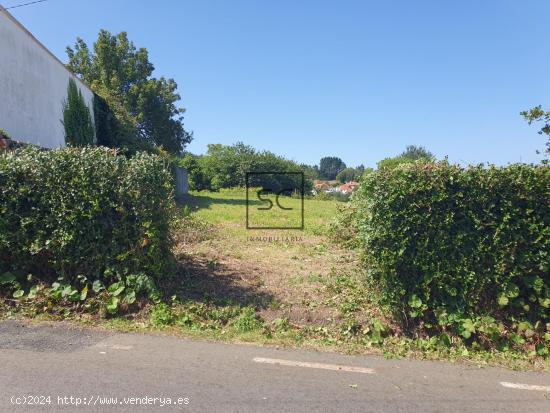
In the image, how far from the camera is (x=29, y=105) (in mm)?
15320

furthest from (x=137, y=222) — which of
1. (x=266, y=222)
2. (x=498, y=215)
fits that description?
(x=266, y=222)

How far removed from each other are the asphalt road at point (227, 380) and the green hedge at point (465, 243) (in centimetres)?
86

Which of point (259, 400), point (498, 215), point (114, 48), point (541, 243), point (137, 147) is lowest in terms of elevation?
point (259, 400)

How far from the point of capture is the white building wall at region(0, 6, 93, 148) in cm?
1381

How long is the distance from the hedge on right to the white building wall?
13603 mm

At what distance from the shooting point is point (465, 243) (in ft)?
15.3

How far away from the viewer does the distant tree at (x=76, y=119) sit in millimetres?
18547

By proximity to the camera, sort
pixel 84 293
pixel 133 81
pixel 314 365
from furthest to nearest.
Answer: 1. pixel 133 81
2. pixel 84 293
3. pixel 314 365

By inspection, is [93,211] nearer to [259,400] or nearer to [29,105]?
[259,400]

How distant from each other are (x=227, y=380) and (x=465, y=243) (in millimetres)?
3029

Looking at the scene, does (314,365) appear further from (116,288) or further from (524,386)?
(116,288)

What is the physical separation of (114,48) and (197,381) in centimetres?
3763


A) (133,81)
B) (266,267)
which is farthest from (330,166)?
(266,267)

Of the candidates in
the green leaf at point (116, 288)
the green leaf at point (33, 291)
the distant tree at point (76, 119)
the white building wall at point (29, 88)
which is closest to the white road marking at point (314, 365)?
the green leaf at point (116, 288)
